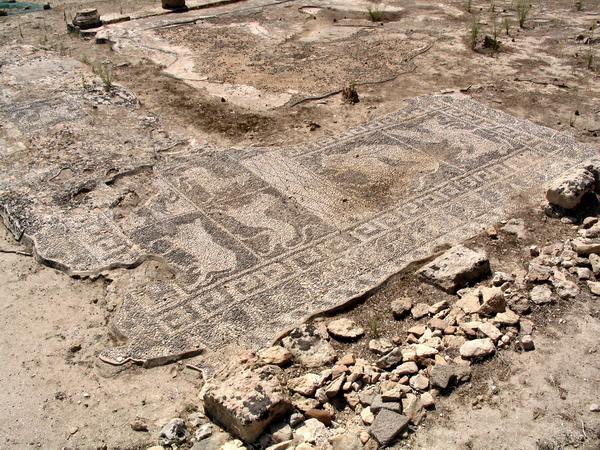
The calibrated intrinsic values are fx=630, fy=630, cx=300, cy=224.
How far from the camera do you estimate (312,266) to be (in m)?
4.54

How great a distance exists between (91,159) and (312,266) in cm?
267

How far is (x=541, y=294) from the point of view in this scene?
407cm

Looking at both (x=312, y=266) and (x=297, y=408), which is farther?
(x=312, y=266)

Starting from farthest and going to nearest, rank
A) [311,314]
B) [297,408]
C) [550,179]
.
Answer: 1. [550,179]
2. [311,314]
3. [297,408]

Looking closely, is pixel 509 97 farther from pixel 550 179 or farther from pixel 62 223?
pixel 62 223

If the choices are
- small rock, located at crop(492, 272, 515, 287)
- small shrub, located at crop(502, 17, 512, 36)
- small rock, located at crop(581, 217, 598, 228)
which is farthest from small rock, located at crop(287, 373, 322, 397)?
small shrub, located at crop(502, 17, 512, 36)

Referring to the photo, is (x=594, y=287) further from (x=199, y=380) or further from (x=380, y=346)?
(x=199, y=380)

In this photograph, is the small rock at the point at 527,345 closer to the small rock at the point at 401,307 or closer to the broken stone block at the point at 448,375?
the broken stone block at the point at 448,375

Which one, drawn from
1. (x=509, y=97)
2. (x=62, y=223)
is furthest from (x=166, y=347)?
(x=509, y=97)

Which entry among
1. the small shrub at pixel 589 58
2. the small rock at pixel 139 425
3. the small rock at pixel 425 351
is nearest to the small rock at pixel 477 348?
the small rock at pixel 425 351

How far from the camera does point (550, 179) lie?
5.64m

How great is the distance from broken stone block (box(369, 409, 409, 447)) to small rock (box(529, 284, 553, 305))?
4.51 feet

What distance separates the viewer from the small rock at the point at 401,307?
13.4 ft

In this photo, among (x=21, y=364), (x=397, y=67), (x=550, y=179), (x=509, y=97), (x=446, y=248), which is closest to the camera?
(x=21, y=364)
